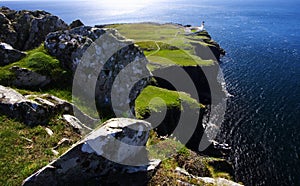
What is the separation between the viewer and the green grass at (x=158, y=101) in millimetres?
49500

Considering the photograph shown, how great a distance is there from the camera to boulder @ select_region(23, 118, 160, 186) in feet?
38.2

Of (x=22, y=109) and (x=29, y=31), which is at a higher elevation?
(x=29, y=31)

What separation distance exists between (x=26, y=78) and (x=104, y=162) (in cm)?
1130

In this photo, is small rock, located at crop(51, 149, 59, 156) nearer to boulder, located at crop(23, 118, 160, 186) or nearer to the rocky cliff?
the rocky cliff

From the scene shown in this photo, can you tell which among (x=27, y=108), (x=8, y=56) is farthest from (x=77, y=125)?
(x=8, y=56)

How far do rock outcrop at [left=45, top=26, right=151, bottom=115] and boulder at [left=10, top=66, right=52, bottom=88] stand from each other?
9.09 ft

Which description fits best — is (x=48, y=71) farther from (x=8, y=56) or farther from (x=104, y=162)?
(x=104, y=162)

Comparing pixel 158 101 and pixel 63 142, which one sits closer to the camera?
pixel 63 142

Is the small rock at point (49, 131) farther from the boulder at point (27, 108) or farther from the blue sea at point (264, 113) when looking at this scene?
the blue sea at point (264, 113)

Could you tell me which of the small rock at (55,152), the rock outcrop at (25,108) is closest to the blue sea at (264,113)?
the rock outcrop at (25,108)

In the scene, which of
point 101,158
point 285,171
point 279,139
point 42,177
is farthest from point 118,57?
point 279,139

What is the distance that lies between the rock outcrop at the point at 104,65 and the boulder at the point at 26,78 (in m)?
2.77

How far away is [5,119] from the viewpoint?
15.2 metres

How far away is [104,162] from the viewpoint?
12.7 metres
